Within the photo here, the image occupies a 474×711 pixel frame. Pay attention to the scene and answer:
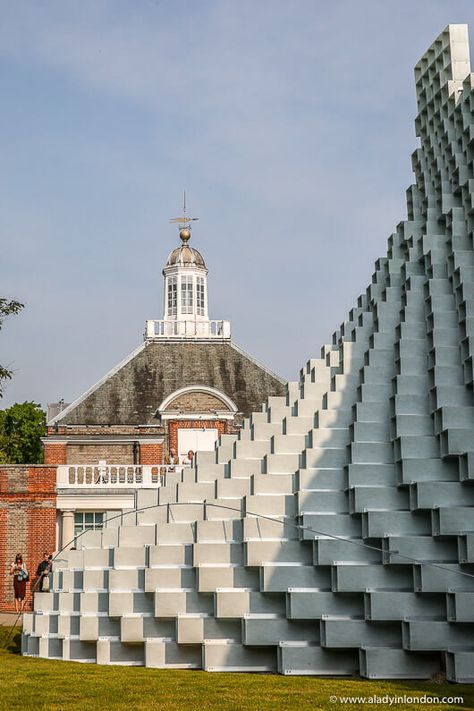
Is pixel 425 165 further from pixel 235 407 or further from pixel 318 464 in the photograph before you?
pixel 235 407

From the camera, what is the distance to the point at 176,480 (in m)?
17.3

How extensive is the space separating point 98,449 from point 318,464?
2254cm

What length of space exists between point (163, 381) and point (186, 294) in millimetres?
6364

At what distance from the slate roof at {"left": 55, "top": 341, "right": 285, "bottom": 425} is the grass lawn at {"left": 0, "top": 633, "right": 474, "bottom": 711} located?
77.9ft

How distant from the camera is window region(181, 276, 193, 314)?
142 feet

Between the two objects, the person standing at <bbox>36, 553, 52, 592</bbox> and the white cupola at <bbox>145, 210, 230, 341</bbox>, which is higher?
the white cupola at <bbox>145, 210, 230, 341</bbox>

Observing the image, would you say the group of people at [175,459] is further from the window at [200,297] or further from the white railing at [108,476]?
the window at [200,297]

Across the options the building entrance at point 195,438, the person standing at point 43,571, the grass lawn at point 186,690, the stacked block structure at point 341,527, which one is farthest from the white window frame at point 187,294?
the grass lawn at point 186,690

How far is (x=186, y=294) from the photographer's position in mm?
43625

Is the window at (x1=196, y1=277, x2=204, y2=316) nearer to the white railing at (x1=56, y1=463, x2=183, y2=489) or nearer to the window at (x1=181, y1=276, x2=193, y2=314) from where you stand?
the window at (x1=181, y1=276, x2=193, y2=314)

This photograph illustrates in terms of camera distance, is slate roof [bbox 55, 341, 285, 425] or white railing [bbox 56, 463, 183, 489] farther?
slate roof [bbox 55, 341, 285, 425]

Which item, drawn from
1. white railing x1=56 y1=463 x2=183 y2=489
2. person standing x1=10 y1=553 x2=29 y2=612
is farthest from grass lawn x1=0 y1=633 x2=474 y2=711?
white railing x1=56 y1=463 x2=183 y2=489

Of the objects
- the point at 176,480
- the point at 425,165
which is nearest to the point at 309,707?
the point at 176,480

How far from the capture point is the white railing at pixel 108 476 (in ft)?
92.3
